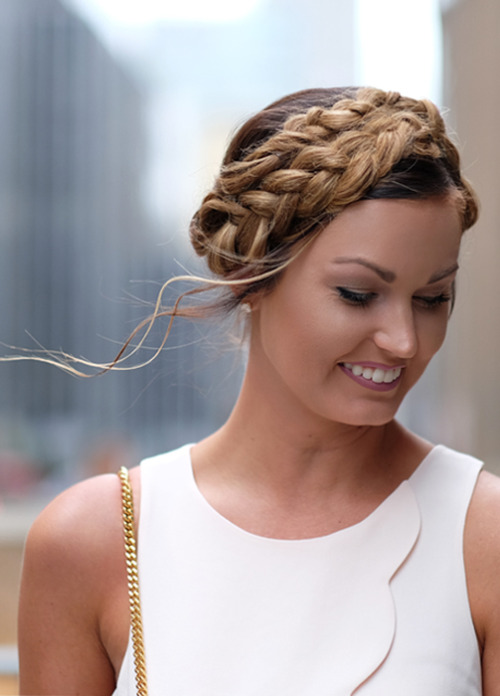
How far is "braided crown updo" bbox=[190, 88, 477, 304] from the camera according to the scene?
1031mm

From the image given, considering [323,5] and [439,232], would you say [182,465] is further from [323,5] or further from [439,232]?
[323,5]

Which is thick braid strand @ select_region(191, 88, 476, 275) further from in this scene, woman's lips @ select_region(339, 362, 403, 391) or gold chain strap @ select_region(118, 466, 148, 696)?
gold chain strap @ select_region(118, 466, 148, 696)

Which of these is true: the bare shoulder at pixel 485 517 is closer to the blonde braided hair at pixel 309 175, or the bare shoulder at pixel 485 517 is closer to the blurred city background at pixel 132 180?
the blonde braided hair at pixel 309 175

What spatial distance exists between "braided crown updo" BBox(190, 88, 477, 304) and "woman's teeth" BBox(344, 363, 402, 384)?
0.48ft

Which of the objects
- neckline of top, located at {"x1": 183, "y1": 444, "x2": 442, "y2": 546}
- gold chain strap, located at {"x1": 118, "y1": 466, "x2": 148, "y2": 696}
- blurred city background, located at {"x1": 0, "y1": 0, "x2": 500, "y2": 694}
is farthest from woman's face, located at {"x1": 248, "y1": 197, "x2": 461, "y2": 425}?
blurred city background, located at {"x1": 0, "y1": 0, "x2": 500, "y2": 694}

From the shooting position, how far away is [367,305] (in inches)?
40.6

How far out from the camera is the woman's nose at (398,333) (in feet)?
3.31

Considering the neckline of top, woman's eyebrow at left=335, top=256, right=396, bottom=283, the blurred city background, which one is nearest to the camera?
woman's eyebrow at left=335, top=256, right=396, bottom=283

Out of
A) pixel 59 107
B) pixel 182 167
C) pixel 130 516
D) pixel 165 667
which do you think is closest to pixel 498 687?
pixel 165 667

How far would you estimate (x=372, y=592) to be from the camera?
108cm

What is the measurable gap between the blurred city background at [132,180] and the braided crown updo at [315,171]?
234 centimetres

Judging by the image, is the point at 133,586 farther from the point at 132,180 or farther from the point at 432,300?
the point at 132,180

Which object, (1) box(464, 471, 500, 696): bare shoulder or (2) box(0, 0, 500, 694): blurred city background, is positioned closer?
(1) box(464, 471, 500, 696): bare shoulder

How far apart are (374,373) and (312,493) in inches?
8.7
